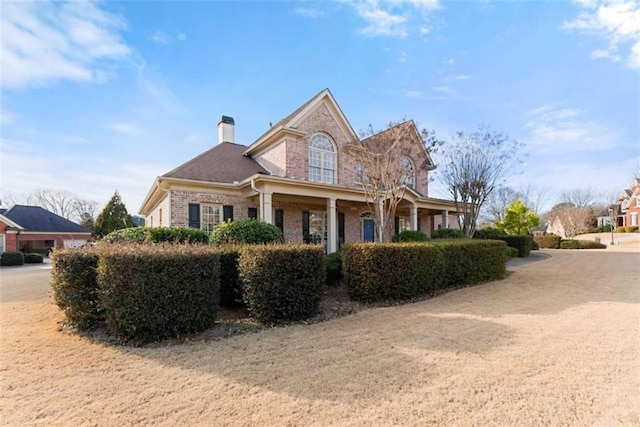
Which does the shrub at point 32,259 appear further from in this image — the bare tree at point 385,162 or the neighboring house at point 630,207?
the neighboring house at point 630,207

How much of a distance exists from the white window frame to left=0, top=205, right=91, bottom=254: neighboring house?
2134cm

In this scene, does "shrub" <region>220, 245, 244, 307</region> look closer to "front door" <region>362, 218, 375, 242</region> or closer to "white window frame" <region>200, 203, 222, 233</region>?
"white window frame" <region>200, 203, 222, 233</region>

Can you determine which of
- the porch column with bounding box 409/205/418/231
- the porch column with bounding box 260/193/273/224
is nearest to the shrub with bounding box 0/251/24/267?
the porch column with bounding box 260/193/273/224

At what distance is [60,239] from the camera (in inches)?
1152

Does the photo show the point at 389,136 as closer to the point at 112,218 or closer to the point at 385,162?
the point at 385,162

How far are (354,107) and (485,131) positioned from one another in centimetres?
646

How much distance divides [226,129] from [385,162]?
10.1 meters

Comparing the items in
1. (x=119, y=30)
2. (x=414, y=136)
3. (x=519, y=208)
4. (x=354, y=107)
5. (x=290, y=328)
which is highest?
(x=354, y=107)

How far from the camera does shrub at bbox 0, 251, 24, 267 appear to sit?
19.6 metres

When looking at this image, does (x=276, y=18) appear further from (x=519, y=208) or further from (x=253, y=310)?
(x=519, y=208)

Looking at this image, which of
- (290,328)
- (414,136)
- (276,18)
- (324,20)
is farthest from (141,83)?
(414,136)

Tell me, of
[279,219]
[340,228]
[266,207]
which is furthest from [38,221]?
[340,228]

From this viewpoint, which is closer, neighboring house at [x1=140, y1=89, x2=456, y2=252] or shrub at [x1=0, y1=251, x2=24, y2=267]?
neighboring house at [x1=140, y1=89, x2=456, y2=252]

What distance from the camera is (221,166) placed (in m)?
13.9
